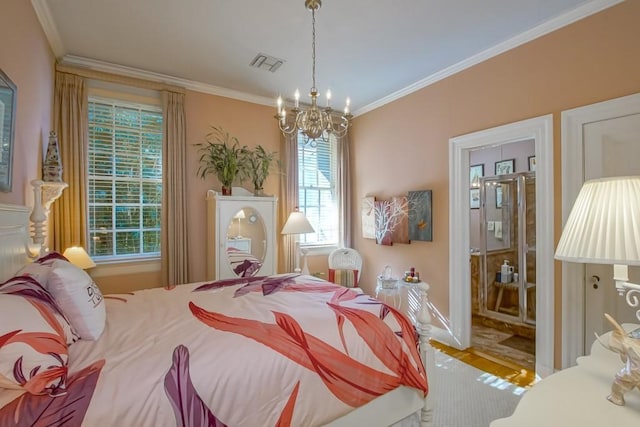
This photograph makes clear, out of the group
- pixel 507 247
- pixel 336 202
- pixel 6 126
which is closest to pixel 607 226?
pixel 6 126

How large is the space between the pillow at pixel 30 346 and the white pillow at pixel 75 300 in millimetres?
135

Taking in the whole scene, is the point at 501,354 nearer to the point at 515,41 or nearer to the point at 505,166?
the point at 505,166

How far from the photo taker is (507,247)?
4152 mm

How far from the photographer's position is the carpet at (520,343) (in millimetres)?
3203

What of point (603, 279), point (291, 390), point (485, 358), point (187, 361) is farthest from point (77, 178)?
point (603, 279)

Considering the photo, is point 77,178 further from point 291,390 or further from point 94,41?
point 291,390

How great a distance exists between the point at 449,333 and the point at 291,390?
98.5 inches

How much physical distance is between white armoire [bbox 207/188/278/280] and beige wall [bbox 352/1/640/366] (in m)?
1.49

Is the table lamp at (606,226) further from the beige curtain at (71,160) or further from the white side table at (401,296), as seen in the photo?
the beige curtain at (71,160)

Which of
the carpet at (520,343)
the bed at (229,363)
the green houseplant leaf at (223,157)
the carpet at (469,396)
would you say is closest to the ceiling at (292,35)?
the green houseplant leaf at (223,157)

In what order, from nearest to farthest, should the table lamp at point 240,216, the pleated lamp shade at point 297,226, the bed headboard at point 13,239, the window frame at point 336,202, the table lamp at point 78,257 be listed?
the bed headboard at point 13,239 → the table lamp at point 78,257 → the table lamp at point 240,216 → the pleated lamp shade at point 297,226 → the window frame at point 336,202

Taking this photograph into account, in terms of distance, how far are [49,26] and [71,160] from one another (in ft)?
3.63

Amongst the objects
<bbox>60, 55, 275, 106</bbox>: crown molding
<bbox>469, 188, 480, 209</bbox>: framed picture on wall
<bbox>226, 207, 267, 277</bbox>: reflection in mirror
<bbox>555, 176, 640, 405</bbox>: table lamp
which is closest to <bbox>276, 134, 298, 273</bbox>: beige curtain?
<bbox>226, 207, 267, 277</bbox>: reflection in mirror

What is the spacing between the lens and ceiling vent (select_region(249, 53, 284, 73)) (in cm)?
296
